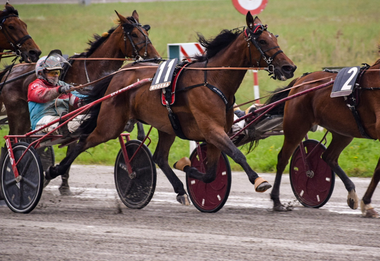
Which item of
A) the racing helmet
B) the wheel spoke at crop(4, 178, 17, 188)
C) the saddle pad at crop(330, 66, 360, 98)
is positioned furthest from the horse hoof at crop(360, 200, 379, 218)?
the wheel spoke at crop(4, 178, 17, 188)

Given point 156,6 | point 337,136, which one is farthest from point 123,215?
point 156,6

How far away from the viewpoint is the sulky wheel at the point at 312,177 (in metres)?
6.48

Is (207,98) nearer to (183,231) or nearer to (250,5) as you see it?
(183,231)

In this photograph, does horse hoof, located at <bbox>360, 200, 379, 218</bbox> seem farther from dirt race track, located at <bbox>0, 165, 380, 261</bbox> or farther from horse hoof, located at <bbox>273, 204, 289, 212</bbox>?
horse hoof, located at <bbox>273, 204, 289, 212</bbox>

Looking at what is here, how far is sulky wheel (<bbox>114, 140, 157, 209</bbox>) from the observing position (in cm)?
650

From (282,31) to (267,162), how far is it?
43.9 ft

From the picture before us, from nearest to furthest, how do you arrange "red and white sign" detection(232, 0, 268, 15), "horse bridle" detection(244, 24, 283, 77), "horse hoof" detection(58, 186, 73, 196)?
"horse bridle" detection(244, 24, 283, 77) → "horse hoof" detection(58, 186, 73, 196) → "red and white sign" detection(232, 0, 268, 15)

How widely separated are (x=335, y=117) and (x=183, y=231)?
81.4 inches

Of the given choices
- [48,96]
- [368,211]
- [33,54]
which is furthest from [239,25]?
[368,211]

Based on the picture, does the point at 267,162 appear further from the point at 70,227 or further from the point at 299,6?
the point at 299,6

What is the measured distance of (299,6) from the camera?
2664 centimetres

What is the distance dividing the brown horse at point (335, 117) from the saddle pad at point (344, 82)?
0.09 m

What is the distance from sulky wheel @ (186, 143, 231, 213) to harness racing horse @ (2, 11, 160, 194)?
1743 mm

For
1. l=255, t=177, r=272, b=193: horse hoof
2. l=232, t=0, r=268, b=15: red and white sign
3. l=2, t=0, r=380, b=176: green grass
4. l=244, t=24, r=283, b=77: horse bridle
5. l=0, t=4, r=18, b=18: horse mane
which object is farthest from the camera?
l=2, t=0, r=380, b=176: green grass
